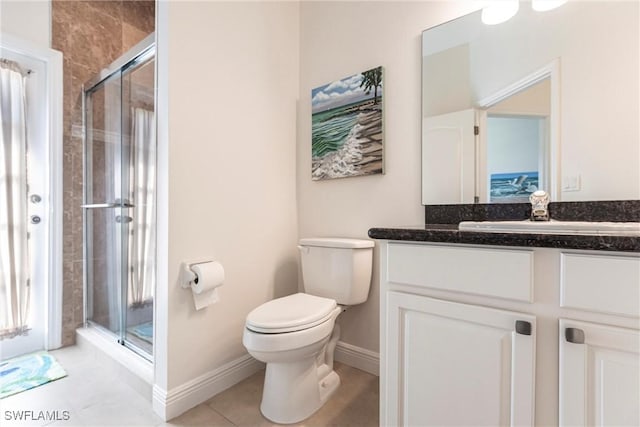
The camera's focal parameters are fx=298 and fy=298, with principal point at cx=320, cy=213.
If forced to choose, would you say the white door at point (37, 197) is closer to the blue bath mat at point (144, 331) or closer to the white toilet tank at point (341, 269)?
the blue bath mat at point (144, 331)

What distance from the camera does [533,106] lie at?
126 cm

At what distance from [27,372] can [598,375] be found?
2481 mm

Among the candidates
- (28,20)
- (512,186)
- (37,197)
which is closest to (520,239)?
(512,186)

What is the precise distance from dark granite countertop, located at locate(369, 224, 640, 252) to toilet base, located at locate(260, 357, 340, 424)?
77 cm

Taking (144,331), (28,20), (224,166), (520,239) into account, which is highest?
(28,20)

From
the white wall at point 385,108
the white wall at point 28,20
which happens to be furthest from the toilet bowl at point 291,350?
the white wall at point 28,20

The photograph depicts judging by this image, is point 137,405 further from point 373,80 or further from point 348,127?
point 373,80

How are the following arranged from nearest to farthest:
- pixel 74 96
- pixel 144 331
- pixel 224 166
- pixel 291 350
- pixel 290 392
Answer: pixel 291 350 < pixel 290 392 < pixel 224 166 < pixel 144 331 < pixel 74 96

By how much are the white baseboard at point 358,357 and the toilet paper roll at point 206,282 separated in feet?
2.74

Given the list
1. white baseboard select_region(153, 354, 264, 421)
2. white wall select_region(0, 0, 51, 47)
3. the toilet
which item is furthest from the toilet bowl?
white wall select_region(0, 0, 51, 47)

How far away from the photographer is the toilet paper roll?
1.35m

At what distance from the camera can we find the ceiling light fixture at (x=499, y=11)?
4.26 feet

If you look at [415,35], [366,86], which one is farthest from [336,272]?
[415,35]

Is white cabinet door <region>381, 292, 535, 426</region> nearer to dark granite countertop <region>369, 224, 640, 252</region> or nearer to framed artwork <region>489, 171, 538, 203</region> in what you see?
dark granite countertop <region>369, 224, 640, 252</region>
